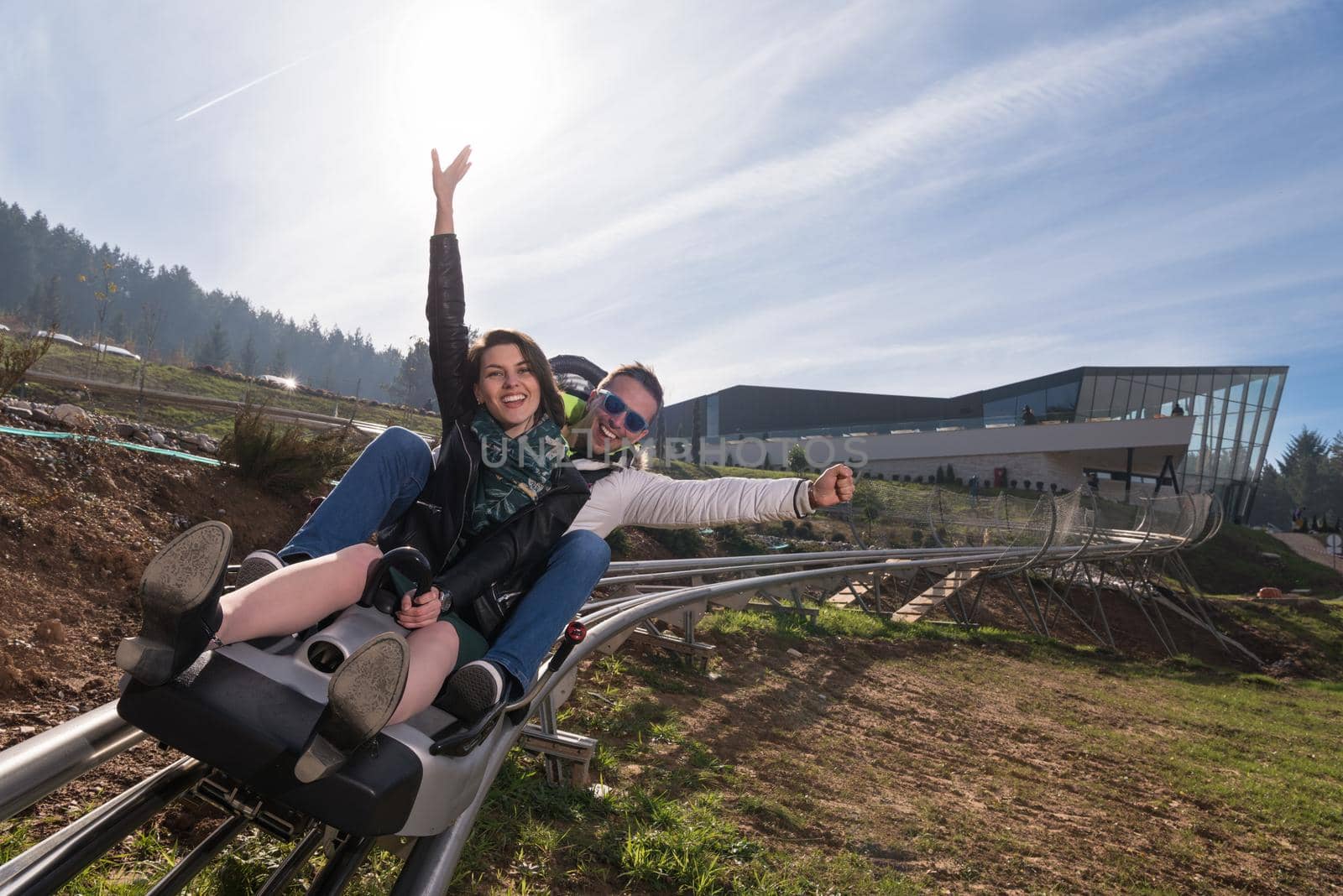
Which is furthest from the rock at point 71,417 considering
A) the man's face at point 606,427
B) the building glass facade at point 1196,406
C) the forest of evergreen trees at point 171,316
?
the forest of evergreen trees at point 171,316

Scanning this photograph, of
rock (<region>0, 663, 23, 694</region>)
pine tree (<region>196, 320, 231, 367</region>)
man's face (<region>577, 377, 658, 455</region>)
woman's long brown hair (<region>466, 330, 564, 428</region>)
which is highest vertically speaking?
pine tree (<region>196, 320, 231, 367</region>)

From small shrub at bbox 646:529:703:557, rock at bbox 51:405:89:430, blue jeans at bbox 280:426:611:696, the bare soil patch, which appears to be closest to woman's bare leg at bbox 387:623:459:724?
blue jeans at bbox 280:426:611:696

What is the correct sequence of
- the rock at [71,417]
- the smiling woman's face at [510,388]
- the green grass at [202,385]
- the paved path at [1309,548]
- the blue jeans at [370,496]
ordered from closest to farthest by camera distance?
1. the blue jeans at [370,496]
2. the smiling woman's face at [510,388]
3. the rock at [71,417]
4. the green grass at [202,385]
5. the paved path at [1309,548]

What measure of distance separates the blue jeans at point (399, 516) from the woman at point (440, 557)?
0.07 m

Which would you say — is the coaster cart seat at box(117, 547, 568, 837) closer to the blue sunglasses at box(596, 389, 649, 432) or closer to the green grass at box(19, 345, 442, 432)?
the blue sunglasses at box(596, 389, 649, 432)

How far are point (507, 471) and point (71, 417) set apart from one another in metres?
5.30

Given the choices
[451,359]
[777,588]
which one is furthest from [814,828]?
[777,588]

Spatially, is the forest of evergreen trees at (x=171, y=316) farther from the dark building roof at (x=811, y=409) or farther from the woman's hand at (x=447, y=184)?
the woman's hand at (x=447, y=184)

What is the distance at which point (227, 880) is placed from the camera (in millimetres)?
2131

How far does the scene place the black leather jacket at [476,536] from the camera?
233cm

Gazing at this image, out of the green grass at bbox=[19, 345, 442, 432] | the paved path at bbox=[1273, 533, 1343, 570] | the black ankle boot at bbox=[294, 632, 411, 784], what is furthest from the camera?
the paved path at bbox=[1273, 533, 1343, 570]

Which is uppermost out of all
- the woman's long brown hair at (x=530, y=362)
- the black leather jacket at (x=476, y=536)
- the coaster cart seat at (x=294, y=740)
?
the woman's long brown hair at (x=530, y=362)

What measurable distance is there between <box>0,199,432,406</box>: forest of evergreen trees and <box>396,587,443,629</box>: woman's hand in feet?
215

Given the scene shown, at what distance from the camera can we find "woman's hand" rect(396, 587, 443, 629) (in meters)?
2.04
